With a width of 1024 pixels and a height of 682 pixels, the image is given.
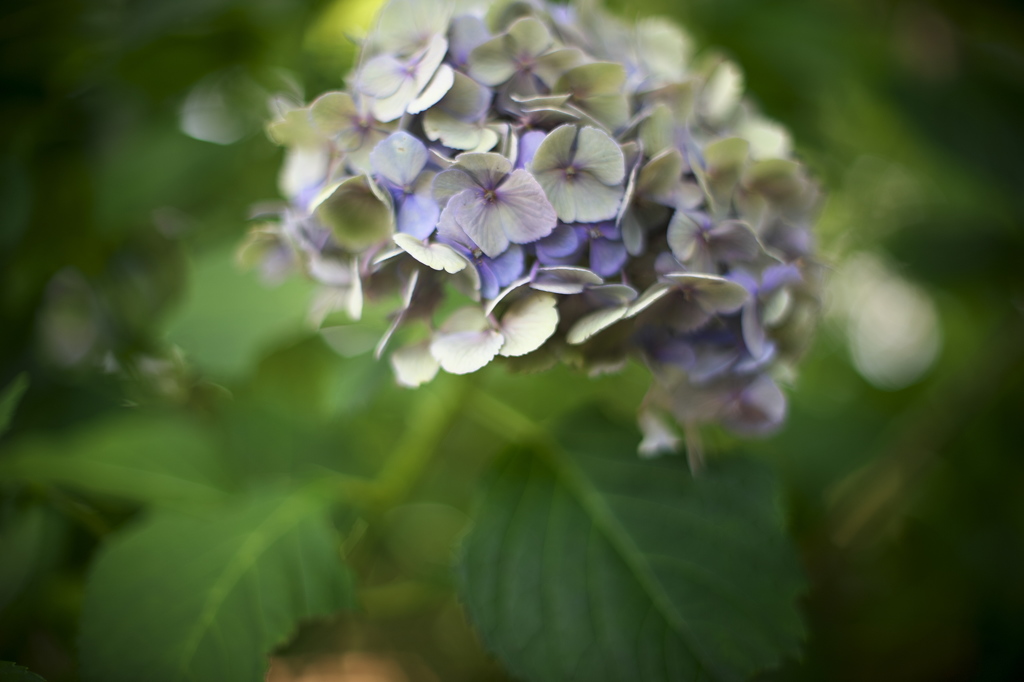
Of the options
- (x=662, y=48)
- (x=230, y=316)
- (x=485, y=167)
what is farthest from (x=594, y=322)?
(x=230, y=316)

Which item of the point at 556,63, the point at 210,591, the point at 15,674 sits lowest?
the point at 210,591

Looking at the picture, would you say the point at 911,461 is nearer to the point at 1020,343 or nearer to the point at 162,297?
the point at 1020,343

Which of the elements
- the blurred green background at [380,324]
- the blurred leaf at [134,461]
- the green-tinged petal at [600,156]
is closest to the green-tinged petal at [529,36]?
the green-tinged petal at [600,156]

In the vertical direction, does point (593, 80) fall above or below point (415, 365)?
above

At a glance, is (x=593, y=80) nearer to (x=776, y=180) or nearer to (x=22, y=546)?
(x=776, y=180)

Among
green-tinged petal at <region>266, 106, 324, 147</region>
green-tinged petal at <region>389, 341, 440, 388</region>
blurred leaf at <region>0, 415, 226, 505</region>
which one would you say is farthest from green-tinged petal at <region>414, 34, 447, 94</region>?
blurred leaf at <region>0, 415, 226, 505</region>

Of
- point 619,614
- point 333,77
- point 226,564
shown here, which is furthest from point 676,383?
point 333,77
